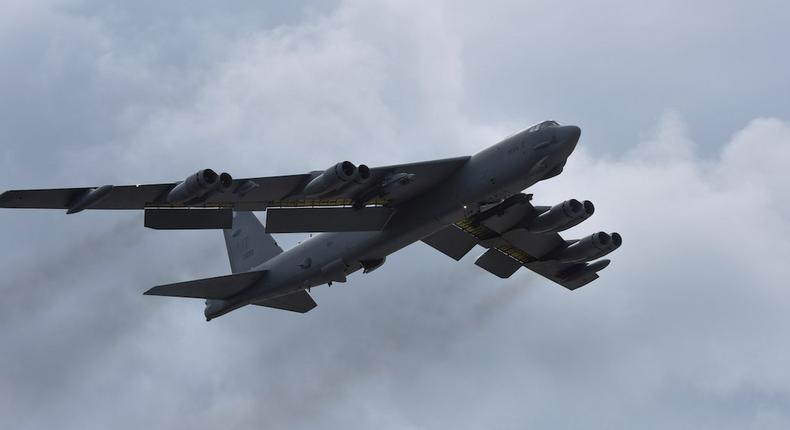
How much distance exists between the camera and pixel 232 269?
55.2 meters

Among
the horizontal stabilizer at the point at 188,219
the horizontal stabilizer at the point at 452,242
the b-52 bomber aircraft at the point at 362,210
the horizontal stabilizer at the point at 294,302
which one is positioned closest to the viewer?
the b-52 bomber aircraft at the point at 362,210

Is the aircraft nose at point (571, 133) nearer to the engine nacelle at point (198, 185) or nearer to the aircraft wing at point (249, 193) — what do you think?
the aircraft wing at point (249, 193)

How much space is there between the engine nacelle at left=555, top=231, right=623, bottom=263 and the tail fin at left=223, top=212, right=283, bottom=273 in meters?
12.5

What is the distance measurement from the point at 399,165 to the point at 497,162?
11.8 ft

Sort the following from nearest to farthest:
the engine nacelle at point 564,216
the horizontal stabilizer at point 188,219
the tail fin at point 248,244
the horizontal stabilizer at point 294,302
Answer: the horizontal stabilizer at point 188,219, the engine nacelle at point 564,216, the horizontal stabilizer at point 294,302, the tail fin at point 248,244

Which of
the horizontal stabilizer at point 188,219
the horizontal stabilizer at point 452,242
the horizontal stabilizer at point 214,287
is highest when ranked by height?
the horizontal stabilizer at point 452,242

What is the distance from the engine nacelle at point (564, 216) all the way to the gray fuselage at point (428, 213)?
4.31m

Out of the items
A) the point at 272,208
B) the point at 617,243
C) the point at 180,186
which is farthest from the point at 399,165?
the point at 617,243

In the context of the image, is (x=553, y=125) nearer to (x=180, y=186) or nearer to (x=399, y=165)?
(x=399, y=165)

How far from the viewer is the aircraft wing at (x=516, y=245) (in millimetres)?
49812

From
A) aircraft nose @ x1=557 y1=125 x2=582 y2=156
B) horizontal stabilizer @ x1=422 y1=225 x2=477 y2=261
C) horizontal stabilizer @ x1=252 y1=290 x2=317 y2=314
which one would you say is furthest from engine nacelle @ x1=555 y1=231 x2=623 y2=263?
horizontal stabilizer @ x1=252 y1=290 x2=317 y2=314

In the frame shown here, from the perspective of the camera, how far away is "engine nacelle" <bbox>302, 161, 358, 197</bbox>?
4153cm

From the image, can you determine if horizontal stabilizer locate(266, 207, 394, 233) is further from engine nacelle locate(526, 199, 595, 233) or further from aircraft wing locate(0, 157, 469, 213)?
engine nacelle locate(526, 199, 595, 233)

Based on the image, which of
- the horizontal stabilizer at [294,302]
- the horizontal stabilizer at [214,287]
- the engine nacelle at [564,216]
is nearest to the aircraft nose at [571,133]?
the engine nacelle at [564,216]
